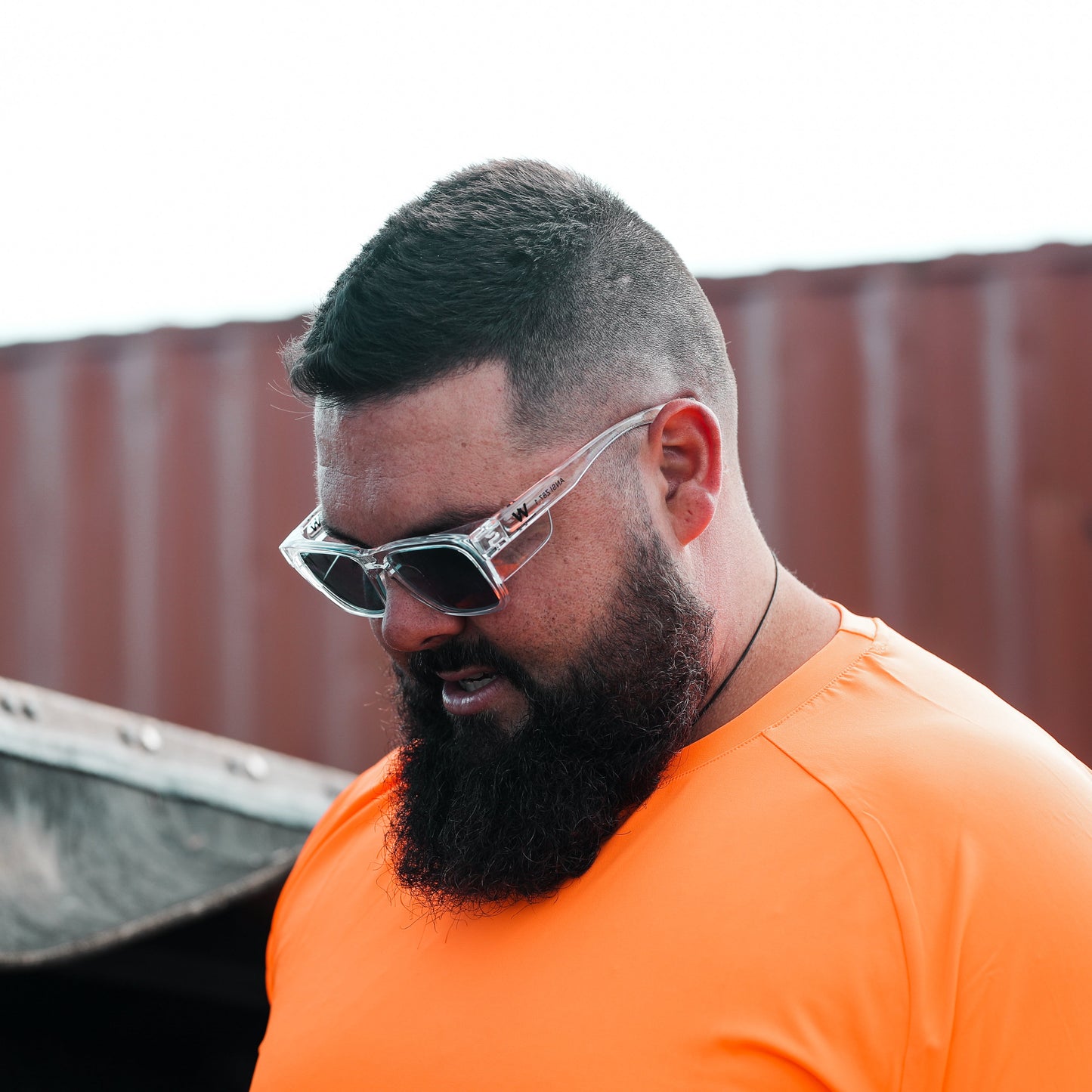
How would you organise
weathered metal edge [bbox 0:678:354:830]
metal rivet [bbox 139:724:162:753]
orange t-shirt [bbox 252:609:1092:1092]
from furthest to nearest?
metal rivet [bbox 139:724:162:753], weathered metal edge [bbox 0:678:354:830], orange t-shirt [bbox 252:609:1092:1092]

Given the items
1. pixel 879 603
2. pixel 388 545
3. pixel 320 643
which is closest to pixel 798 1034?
pixel 388 545

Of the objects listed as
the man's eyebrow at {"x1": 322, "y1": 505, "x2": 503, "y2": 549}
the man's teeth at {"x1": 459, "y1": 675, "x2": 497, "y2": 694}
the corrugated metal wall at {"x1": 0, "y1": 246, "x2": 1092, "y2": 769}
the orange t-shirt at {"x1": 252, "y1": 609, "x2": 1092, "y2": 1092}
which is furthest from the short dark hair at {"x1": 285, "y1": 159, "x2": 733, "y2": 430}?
the corrugated metal wall at {"x1": 0, "y1": 246, "x2": 1092, "y2": 769}

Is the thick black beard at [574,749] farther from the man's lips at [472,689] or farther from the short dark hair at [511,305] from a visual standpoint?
the short dark hair at [511,305]

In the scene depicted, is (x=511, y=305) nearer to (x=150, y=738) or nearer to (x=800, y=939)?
(x=800, y=939)

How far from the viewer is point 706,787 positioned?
4.22 ft

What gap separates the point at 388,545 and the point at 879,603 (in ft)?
8.85

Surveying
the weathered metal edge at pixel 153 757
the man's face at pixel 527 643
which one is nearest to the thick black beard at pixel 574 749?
the man's face at pixel 527 643

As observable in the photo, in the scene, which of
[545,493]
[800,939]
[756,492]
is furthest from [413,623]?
[756,492]

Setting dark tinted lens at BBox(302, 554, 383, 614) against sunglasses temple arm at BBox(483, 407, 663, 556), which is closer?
sunglasses temple arm at BBox(483, 407, 663, 556)

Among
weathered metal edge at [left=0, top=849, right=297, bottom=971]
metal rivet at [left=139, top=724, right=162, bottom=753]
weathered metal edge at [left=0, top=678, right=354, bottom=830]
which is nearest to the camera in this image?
weathered metal edge at [left=0, top=849, right=297, bottom=971]

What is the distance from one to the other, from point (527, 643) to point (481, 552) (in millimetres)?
138

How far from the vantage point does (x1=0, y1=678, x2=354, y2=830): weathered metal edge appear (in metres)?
2.26

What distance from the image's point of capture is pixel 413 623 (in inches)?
55.6

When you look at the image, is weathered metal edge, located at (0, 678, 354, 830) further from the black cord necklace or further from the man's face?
the black cord necklace
